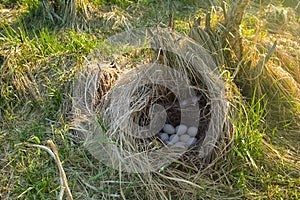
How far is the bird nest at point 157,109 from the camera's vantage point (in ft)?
6.40

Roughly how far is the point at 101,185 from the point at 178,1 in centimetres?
213

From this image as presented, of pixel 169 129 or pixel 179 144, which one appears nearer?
pixel 179 144

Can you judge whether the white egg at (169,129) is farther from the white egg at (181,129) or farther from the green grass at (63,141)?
the green grass at (63,141)

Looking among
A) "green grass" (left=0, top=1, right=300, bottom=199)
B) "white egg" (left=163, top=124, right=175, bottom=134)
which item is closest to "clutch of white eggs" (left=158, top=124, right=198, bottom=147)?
"white egg" (left=163, top=124, right=175, bottom=134)

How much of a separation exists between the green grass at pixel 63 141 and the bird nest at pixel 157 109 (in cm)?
9

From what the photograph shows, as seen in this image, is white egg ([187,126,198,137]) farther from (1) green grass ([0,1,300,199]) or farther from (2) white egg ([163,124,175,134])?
(1) green grass ([0,1,300,199])

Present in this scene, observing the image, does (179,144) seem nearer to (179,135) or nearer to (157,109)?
(179,135)

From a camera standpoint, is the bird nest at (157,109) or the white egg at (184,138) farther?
the white egg at (184,138)

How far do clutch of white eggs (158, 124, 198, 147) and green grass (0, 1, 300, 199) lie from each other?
0.21 meters

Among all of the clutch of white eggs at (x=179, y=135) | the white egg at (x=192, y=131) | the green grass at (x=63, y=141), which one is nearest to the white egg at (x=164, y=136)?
the clutch of white eggs at (x=179, y=135)

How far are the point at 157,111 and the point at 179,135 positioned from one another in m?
0.20

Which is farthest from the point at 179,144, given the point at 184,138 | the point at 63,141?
the point at 63,141

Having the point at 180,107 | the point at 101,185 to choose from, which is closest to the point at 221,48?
the point at 180,107

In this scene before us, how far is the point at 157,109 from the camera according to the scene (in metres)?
2.19
